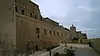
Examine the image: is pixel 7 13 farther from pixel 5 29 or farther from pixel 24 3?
pixel 24 3

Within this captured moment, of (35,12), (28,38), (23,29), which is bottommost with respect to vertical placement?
(28,38)

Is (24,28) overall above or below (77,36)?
above

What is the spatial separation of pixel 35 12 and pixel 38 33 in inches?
87.7

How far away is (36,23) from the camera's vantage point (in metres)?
12.1

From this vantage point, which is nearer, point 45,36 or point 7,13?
point 7,13

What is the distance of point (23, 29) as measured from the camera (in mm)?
9617

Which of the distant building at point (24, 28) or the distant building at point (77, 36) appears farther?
the distant building at point (77, 36)

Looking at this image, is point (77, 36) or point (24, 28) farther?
point (77, 36)

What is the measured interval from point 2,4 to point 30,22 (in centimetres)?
990

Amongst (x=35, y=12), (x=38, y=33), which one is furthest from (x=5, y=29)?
(x=35, y=12)

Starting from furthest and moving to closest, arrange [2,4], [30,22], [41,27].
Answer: [41,27] < [30,22] < [2,4]

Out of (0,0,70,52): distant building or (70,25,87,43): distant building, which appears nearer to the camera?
(0,0,70,52): distant building

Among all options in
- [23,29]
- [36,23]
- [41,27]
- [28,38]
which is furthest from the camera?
[41,27]

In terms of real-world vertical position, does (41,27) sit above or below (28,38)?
above
